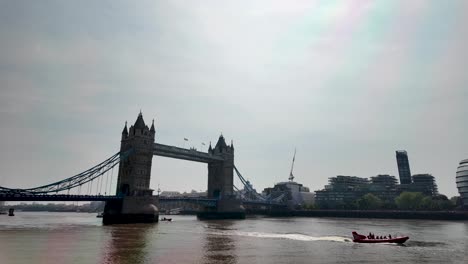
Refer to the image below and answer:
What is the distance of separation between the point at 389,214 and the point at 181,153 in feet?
304

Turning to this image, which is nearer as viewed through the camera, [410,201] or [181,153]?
[181,153]

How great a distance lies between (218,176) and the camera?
5359 inches

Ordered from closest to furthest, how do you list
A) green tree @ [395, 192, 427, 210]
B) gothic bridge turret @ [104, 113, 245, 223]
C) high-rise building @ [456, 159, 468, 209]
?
1. gothic bridge turret @ [104, 113, 245, 223]
2. green tree @ [395, 192, 427, 210]
3. high-rise building @ [456, 159, 468, 209]

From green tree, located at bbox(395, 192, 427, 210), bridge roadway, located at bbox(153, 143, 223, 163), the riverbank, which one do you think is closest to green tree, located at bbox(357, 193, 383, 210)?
green tree, located at bbox(395, 192, 427, 210)

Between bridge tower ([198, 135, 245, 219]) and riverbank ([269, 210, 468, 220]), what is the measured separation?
56.4 metres

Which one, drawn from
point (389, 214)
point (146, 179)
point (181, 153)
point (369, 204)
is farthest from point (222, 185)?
point (369, 204)

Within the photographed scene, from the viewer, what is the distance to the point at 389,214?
466 feet

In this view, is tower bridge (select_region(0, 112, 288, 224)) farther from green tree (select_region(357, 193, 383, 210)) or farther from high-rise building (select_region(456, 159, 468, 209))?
high-rise building (select_region(456, 159, 468, 209))

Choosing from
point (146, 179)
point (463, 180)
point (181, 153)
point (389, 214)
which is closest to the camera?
point (146, 179)

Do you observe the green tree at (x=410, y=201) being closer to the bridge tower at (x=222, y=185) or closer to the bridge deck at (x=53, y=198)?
the bridge tower at (x=222, y=185)

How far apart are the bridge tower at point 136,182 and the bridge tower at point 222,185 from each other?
122ft

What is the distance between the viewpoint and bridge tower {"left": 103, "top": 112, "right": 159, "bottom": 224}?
8656 cm

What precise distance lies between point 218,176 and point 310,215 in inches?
2541

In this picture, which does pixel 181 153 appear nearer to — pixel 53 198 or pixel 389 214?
pixel 53 198
